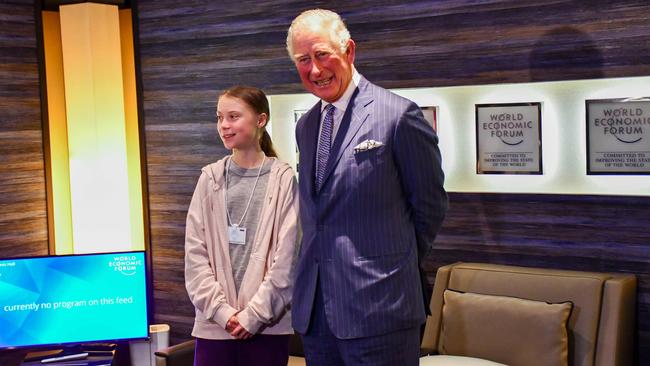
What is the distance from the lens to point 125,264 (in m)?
4.39

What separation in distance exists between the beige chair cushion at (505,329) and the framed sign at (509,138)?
62cm

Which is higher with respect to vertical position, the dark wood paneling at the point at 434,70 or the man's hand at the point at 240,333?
the dark wood paneling at the point at 434,70

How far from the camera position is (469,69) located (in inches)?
156

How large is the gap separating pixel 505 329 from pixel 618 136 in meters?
0.93

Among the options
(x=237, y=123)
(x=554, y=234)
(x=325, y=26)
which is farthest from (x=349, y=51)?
(x=554, y=234)

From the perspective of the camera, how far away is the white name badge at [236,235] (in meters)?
3.24

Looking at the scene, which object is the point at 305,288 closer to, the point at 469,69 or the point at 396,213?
the point at 396,213

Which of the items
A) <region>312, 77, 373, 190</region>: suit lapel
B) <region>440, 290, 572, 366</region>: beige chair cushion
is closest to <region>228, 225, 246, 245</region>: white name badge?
<region>312, 77, 373, 190</region>: suit lapel

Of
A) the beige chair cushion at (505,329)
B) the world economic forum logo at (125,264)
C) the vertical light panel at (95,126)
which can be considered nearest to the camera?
the beige chair cushion at (505,329)

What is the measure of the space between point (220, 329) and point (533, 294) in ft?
4.29

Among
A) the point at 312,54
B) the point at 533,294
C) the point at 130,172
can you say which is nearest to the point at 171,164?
the point at 130,172

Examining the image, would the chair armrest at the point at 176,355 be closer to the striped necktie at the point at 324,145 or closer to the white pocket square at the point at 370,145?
the striped necktie at the point at 324,145

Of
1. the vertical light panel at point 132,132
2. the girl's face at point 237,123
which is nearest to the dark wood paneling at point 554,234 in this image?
the girl's face at point 237,123

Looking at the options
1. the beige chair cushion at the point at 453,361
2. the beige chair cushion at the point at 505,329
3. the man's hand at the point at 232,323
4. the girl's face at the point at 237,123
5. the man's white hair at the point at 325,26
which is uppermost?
the man's white hair at the point at 325,26
